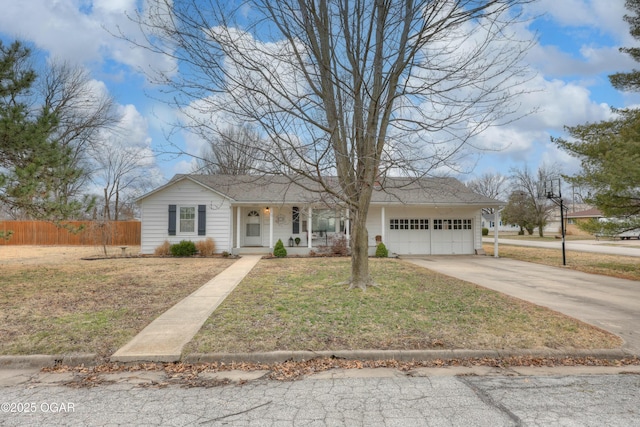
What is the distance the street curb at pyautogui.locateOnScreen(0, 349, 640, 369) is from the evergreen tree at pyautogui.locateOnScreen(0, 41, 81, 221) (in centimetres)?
593

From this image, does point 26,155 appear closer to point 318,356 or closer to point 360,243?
point 360,243

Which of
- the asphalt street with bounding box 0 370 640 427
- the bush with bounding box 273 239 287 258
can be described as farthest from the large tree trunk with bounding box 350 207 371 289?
the bush with bounding box 273 239 287 258

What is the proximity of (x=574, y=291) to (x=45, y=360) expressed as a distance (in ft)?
33.2

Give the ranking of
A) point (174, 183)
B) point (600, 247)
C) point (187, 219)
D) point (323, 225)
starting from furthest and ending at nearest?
point (600, 247) < point (323, 225) < point (187, 219) < point (174, 183)

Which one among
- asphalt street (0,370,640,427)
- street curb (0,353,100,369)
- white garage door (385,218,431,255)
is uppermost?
white garage door (385,218,431,255)

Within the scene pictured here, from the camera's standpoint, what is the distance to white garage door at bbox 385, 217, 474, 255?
18.3 m

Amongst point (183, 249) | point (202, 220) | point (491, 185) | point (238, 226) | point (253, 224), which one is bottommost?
point (183, 249)

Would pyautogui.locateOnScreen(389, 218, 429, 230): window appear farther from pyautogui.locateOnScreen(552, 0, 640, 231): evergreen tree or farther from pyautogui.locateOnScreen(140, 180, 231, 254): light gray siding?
pyautogui.locateOnScreen(140, 180, 231, 254): light gray siding

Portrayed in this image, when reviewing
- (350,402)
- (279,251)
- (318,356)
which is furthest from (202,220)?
(350,402)

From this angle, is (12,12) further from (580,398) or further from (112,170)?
(112,170)

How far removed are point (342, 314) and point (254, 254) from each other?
1170 cm

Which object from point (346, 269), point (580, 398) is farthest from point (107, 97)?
point (580, 398)

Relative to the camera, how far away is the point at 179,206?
16.7m

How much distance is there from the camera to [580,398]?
3.16m
